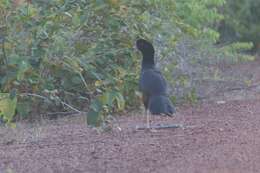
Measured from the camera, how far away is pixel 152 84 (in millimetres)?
10391

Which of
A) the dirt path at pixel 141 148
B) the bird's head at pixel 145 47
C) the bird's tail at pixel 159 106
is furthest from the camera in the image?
the bird's head at pixel 145 47

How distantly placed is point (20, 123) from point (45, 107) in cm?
58

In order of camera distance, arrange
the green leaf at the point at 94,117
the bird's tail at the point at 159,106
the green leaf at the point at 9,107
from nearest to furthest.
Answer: the green leaf at the point at 94,117, the green leaf at the point at 9,107, the bird's tail at the point at 159,106

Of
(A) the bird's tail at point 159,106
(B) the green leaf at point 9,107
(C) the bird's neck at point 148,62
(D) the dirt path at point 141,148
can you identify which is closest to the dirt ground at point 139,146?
(D) the dirt path at point 141,148

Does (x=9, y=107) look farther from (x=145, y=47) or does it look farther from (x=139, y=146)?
(x=145, y=47)

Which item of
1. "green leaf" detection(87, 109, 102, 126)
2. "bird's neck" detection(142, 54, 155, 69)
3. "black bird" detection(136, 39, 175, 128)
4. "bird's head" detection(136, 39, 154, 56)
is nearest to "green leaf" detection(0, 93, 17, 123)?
"green leaf" detection(87, 109, 102, 126)

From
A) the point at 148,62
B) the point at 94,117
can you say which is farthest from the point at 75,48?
the point at 94,117

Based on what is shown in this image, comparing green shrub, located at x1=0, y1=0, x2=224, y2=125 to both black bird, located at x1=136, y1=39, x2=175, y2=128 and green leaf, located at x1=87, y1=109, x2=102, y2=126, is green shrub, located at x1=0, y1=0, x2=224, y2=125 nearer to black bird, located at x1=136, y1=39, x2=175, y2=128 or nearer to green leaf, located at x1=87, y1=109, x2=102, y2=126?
black bird, located at x1=136, y1=39, x2=175, y2=128

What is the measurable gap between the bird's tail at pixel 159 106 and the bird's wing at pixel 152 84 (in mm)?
75

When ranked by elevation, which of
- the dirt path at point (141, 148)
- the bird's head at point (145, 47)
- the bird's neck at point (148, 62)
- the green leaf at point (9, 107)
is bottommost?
the dirt path at point (141, 148)

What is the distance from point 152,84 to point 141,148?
1.85 meters

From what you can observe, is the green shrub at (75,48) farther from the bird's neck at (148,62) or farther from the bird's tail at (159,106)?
the bird's tail at (159,106)

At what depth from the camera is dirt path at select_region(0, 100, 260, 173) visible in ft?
25.3

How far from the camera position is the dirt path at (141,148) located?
7.71 meters
